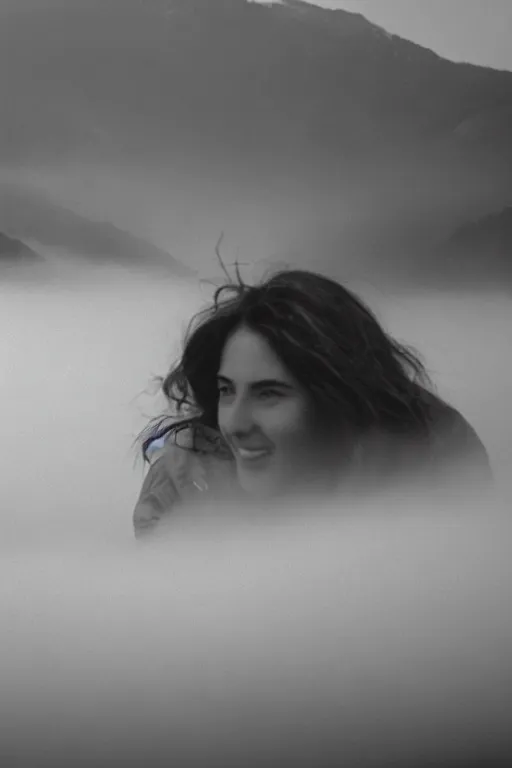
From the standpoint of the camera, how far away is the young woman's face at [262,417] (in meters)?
1.23

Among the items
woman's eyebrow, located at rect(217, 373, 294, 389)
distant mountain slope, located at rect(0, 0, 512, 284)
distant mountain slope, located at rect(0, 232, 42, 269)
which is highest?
distant mountain slope, located at rect(0, 0, 512, 284)

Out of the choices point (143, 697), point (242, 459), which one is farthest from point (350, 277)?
point (143, 697)

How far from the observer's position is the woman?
123 cm

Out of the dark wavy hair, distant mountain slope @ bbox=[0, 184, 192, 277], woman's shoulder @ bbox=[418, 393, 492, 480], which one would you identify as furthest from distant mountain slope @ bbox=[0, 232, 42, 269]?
woman's shoulder @ bbox=[418, 393, 492, 480]

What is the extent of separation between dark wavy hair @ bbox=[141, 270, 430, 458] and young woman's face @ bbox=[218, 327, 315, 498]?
16 millimetres

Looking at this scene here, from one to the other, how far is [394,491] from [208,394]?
0.34 metres

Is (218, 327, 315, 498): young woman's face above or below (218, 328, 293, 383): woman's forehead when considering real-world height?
below

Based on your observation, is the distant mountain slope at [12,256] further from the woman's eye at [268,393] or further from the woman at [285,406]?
the woman's eye at [268,393]

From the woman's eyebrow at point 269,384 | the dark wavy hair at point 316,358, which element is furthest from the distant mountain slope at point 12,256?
the woman's eyebrow at point 269,384

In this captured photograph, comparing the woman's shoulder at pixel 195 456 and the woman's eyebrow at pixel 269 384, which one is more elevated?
the woman's eyebrow at pixel 269 384

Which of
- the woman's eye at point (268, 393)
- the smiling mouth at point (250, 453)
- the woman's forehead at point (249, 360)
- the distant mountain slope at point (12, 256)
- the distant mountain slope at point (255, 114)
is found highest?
the distant mountain slope at point (255, 114)

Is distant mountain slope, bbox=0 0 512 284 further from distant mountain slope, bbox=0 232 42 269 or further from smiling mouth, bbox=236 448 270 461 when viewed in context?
smiling mouth, bbox=236 448 270 461

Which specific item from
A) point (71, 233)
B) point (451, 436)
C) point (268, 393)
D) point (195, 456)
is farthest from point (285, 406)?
point (71, 233)

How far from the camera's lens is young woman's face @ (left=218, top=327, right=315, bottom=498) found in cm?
123
